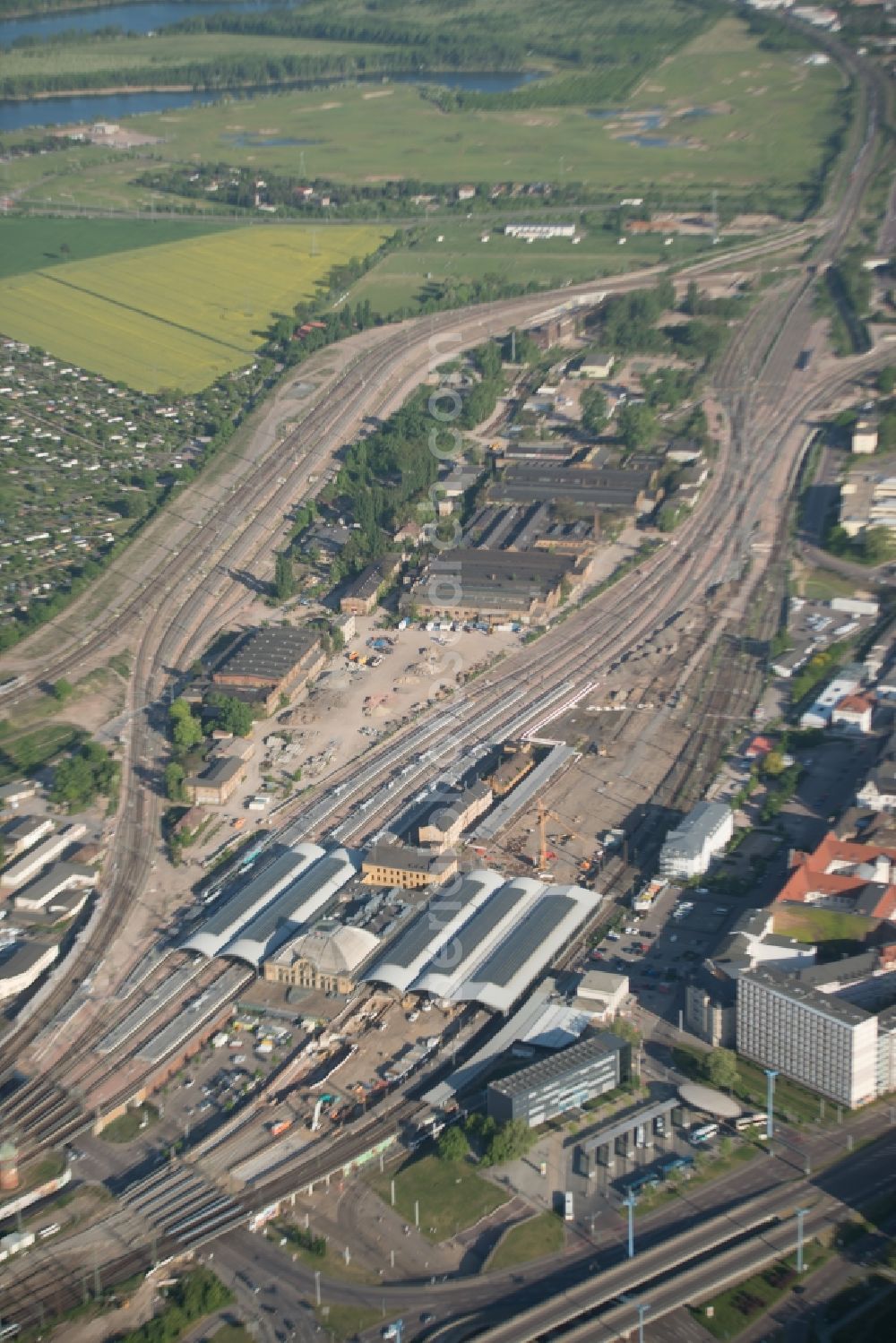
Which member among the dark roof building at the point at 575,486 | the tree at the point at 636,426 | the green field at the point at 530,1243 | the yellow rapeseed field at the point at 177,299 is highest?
the yellow rapeseed field at the point at 177,299

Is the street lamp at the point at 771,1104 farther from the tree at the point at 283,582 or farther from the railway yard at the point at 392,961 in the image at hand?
the tree at the point at 283,582

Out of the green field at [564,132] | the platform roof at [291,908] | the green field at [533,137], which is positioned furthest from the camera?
the green field at [564,132]

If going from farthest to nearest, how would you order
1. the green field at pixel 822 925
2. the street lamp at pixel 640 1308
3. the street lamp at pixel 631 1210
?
1. the green field at pixel 822 925
2. the street lamp at pixel 631 1210
3. the street lamp at pixel 640 1308

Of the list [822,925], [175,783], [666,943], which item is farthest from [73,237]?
[822,925]

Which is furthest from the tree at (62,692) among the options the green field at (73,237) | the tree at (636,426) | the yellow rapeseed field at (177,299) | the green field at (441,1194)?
the green field at (73,237)

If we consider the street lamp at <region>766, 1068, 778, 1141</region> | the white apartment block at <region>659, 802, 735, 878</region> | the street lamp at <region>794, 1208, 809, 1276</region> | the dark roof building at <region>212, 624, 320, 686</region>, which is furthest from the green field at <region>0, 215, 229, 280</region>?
the street lamp at <region>794, 1208, 809, 1276</region>

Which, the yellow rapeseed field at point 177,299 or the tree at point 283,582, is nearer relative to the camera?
the tree at point 283,582

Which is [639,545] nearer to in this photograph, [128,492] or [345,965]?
[128,492]

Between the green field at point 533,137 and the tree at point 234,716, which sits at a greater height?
the green field at point 533,137
